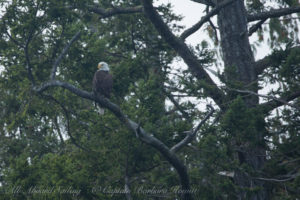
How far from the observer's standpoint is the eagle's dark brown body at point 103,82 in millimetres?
→ 8579

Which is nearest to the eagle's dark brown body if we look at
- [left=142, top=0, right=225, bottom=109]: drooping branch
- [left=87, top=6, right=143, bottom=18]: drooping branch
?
[left=87, top=6, right=143, bottom=18]: drooping branch

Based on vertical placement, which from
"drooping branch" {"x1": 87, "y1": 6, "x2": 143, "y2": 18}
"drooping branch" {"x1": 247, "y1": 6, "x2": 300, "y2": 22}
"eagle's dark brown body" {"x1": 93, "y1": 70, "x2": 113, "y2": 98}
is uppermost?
"drooping branch" {"x1": 87, "y1": 6, "x2": 143, "y2": 18}

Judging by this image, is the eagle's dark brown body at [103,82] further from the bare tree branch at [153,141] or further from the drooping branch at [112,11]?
the bare tree branch at [153,141]

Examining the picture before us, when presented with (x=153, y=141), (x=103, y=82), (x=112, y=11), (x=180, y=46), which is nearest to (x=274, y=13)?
(x=180, y=46)

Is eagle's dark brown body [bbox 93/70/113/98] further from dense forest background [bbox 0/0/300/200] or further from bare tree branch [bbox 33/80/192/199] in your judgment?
bare tree branch [bbox 33/80/192/199]

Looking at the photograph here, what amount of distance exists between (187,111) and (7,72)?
12.6 feet

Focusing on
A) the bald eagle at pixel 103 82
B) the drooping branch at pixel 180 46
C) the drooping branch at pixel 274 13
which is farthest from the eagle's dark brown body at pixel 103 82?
the drooping branch at pixel 274 13

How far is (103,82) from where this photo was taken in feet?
28.6

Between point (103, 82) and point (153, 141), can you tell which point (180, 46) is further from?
point (153, 141)

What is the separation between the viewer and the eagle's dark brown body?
28.1ft

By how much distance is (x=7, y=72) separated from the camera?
8320 mm

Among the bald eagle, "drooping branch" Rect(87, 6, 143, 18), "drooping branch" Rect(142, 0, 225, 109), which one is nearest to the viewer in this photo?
"drooping branch" Rect(142, 0, 225, 109)

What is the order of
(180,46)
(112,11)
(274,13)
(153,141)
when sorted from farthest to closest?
(112,11) → (274,13) → (180,46) → (153,141)

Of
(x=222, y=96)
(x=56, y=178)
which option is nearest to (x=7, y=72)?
(x=56, y=178)
